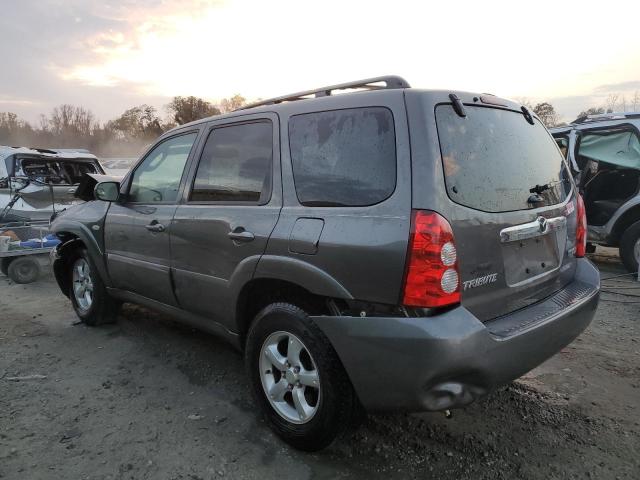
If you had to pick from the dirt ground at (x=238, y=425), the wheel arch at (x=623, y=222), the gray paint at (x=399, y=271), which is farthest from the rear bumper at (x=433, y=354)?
the wheel arch at (x=623, y=222)

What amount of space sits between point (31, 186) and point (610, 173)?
9323 millimetres

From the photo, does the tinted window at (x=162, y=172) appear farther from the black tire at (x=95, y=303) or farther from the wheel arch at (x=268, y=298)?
the wheel arch at (x=268, y=298)

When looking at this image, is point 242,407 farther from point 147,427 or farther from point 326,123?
point 326,123

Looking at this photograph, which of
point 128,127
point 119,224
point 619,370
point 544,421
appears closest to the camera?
point 544,421

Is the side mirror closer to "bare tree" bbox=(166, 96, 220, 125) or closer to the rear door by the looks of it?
the rear door

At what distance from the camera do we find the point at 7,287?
6.48 meters

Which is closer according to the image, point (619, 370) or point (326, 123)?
point (326, 123)

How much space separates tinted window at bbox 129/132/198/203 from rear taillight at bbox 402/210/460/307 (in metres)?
2.06

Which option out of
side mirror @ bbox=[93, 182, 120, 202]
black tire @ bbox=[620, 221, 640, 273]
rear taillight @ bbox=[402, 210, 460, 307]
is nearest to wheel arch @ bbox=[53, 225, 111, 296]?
side mirror @ bbox=[93, 182, 120, 202]

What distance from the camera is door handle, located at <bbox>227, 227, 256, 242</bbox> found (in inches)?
107

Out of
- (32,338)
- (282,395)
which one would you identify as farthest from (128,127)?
(282,395)

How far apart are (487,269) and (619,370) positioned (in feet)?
6.77

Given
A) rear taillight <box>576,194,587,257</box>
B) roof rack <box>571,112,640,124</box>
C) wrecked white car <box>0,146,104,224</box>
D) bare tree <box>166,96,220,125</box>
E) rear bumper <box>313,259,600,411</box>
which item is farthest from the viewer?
bare tree <box>166,96,220,125</box>

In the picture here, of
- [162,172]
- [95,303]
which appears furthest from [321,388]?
[95,303]
